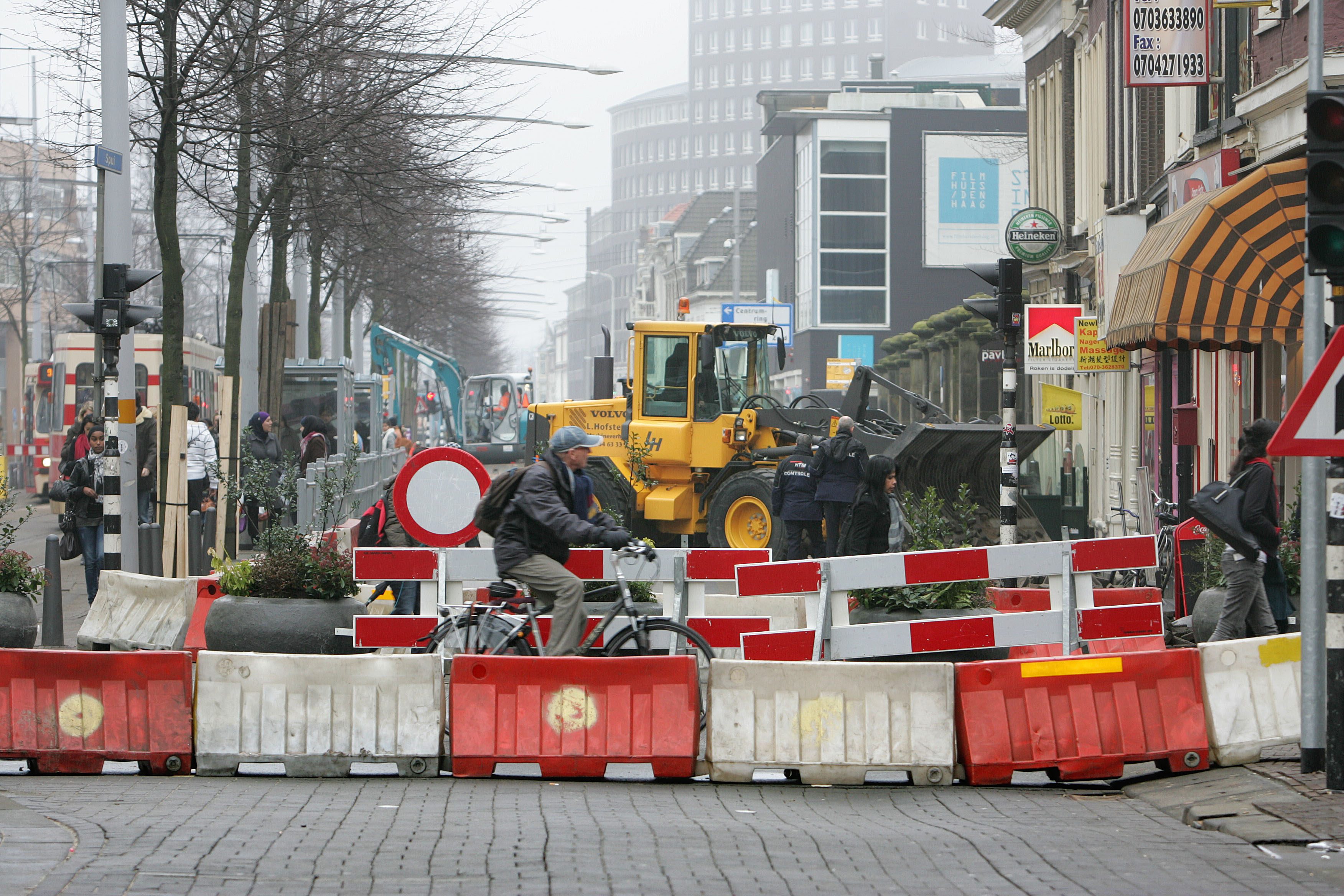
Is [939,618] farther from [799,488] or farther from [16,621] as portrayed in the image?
[799,488]

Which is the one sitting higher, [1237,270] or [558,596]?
[1237,270]

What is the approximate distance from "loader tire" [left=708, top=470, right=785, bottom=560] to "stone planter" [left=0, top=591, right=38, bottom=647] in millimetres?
9358

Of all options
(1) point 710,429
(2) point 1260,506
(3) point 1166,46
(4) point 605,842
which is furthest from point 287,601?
(3) point 1166,46

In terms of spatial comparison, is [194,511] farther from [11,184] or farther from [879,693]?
[11,184]

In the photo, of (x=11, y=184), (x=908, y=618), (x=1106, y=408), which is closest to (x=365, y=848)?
(x=908, y=618)

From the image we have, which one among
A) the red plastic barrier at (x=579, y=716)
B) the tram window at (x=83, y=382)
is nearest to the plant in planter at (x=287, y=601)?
the red plastic barrier at (x=579, y=716)

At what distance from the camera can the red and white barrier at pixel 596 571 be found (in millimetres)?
10641

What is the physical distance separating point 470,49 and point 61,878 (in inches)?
605

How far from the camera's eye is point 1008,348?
594 inches

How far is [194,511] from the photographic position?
19391 mm

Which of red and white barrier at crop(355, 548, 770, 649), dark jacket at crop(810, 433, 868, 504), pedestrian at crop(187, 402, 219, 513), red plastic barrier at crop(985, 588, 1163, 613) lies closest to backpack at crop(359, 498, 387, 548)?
red and white barrier at crop(355, 548, 770, 649)

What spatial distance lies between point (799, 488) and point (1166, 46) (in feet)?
20.1

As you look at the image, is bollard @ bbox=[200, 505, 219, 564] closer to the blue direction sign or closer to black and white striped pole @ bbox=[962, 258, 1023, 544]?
the blue direction sign

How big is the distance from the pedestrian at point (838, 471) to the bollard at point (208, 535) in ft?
21.6
